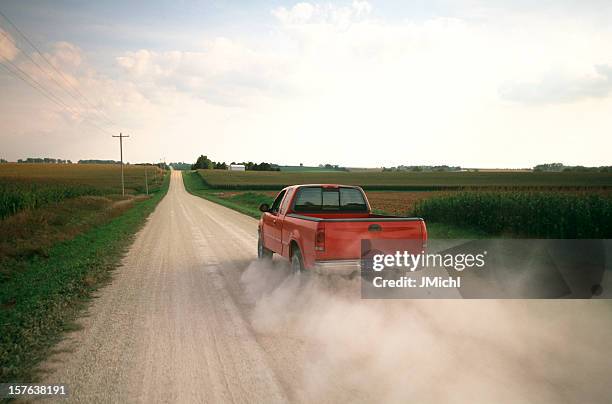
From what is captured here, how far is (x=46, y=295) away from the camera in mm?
7922

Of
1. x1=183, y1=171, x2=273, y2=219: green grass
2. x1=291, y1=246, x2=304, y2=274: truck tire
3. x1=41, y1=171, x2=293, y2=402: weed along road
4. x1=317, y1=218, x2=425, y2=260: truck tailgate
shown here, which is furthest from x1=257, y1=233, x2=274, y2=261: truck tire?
x1=183, y1=171, x2=273, y2=219: green grass

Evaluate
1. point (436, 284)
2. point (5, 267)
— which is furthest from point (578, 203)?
point (5, 267)

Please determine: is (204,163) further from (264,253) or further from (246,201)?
(264,253)

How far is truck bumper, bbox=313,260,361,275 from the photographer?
7.03m

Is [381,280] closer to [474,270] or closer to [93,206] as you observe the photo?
[474,270]

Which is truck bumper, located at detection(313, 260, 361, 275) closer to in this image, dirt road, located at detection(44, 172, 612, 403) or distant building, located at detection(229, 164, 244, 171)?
dirt road, located at detection(44, 172, 612, 403)

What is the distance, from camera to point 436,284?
9094 millimetres

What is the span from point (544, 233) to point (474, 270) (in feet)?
18.2

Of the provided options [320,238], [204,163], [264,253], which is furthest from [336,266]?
[204,163]

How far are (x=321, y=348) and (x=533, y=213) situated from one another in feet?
41.2

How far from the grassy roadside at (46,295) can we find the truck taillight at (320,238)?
371 centimetres

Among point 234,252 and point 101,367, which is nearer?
point 101,367

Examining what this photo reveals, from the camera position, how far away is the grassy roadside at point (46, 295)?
517 cm

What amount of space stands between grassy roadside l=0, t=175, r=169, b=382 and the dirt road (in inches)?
12.3
